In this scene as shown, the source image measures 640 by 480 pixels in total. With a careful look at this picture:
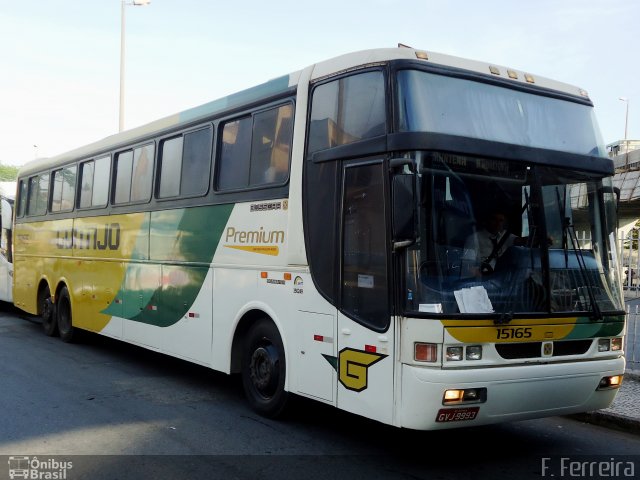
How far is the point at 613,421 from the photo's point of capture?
23.9ft

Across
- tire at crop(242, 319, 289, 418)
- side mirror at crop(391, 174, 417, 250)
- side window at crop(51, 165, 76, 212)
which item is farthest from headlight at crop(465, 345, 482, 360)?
side window at crop(51, 165, 76, 212)

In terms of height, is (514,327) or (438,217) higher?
(438,217)

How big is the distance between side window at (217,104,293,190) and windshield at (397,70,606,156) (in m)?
1.72

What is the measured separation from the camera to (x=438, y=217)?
5355 millimetres

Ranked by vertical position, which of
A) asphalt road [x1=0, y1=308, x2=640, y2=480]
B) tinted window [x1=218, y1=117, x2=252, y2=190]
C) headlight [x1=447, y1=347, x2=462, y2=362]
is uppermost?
tinted window [x1=218, y1=117, x2=252, y2=190]

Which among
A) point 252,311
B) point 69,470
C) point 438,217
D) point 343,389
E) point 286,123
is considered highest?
point 286,123

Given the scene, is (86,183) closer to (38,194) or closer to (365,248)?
(38,194)

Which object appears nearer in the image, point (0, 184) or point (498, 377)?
point (498, 377)

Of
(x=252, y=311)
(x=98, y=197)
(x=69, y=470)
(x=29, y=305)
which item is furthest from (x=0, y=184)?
(x=69, y=470)

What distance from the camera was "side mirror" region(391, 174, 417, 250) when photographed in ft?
17.2

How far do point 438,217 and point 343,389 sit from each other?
5.73ft

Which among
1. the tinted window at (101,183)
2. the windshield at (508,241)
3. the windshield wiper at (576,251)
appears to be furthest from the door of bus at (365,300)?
the tinted window at (101,183)

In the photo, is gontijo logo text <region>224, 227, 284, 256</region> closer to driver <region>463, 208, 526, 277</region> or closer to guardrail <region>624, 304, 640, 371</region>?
driver <region>463, 208, 526, 277</region>

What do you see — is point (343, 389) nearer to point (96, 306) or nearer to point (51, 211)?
point (96, 306)
